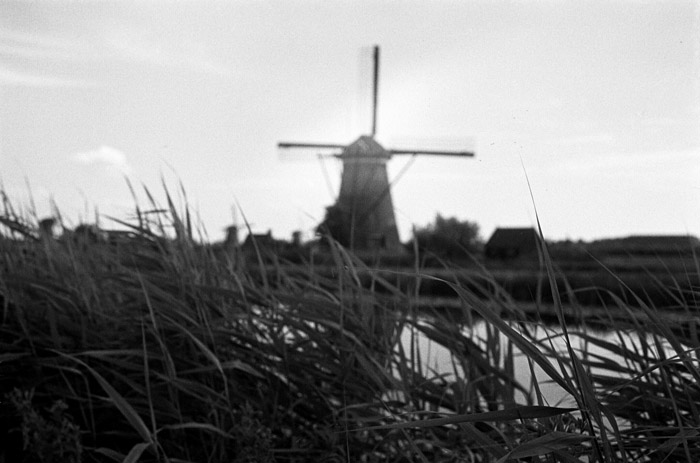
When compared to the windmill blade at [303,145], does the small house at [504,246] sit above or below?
below

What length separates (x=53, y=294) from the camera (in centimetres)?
248

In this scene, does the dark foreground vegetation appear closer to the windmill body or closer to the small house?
the windmill body

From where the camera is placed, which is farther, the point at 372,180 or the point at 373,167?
the point at 373,167

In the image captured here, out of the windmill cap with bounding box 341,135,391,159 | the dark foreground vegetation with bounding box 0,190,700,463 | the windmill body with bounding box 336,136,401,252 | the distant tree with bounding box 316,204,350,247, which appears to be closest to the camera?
the dark foreground vegetation with bounding box 0,190,700,463

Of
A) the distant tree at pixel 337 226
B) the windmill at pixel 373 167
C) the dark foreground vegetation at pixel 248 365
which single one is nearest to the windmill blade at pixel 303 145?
the windmill at pixel 373 167

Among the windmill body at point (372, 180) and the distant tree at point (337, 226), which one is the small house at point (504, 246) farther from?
the distant tree at point (337, 226)

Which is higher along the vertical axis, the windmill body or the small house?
the windmill body

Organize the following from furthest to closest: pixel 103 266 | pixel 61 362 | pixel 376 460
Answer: pixel 103 266
pixel 61 362
pixel 376 460

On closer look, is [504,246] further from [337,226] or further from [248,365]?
[248,365]

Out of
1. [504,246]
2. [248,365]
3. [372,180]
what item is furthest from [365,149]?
[248,365]

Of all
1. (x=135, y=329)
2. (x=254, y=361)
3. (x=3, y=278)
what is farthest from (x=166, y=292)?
(x=3, y=278)

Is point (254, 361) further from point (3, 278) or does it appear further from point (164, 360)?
point (3, 278)

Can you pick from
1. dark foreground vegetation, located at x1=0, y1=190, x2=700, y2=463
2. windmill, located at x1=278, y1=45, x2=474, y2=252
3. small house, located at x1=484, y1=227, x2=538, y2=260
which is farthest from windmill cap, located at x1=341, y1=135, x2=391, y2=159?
dark foreground vegetation, located at x1=0, y1=190, x2=700, y2=463

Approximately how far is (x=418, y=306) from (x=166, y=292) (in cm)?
73
